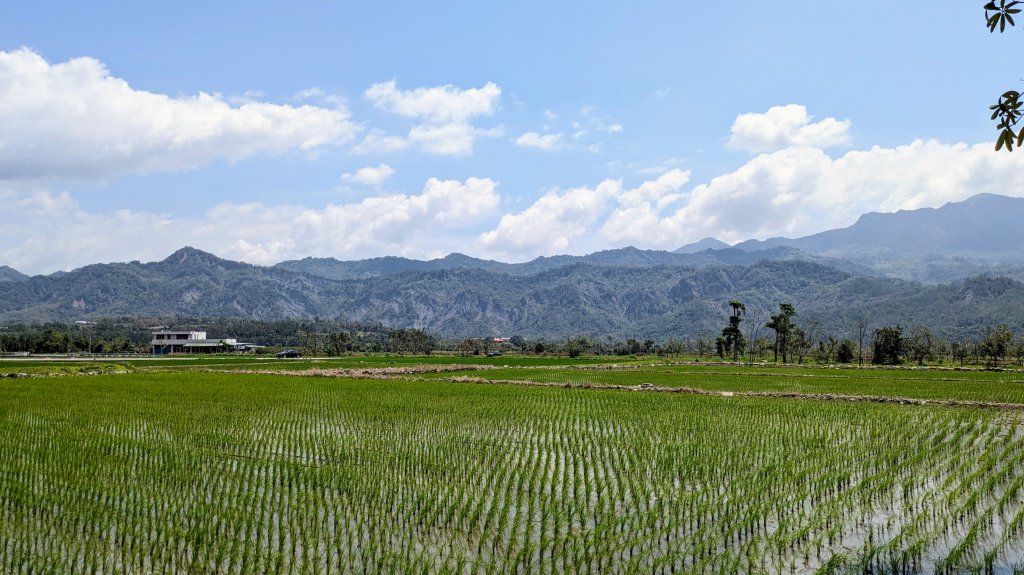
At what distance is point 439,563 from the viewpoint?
7.11 m

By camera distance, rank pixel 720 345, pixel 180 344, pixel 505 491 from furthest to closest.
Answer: pixel 180 344 < pixel 720 345 < pixel 505 491

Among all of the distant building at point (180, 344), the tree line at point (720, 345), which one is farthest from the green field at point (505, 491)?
the distant building at point (180, 344)

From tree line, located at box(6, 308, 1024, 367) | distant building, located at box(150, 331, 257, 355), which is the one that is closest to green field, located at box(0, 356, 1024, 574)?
tree line, located at box(6, 308, 1024, 367)

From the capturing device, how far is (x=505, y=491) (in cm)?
1039

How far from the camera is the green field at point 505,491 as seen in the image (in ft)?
24.2

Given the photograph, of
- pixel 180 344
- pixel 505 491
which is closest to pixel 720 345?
pixel 505 491

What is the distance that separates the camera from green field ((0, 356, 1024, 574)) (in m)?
7.38

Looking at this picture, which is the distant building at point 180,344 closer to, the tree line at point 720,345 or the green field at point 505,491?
the tree line at point 720,345

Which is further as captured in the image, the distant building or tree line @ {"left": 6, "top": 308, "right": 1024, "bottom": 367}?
the distant building

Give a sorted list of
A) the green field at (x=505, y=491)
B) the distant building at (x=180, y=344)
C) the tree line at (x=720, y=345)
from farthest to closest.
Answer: the distant building at (x=180, y=344), the tree line at (x=720, y=345), the green field at (x=505, y=491)

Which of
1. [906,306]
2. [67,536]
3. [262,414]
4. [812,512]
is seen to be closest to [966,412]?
[812,512]

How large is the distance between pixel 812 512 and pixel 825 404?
1663 centimetres

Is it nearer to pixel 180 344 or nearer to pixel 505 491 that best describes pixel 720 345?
pixel 505 491

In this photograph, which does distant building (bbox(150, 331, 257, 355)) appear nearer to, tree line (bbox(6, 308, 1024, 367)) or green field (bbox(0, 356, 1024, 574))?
tree line (bbox(6, 308, 1024, 367))
